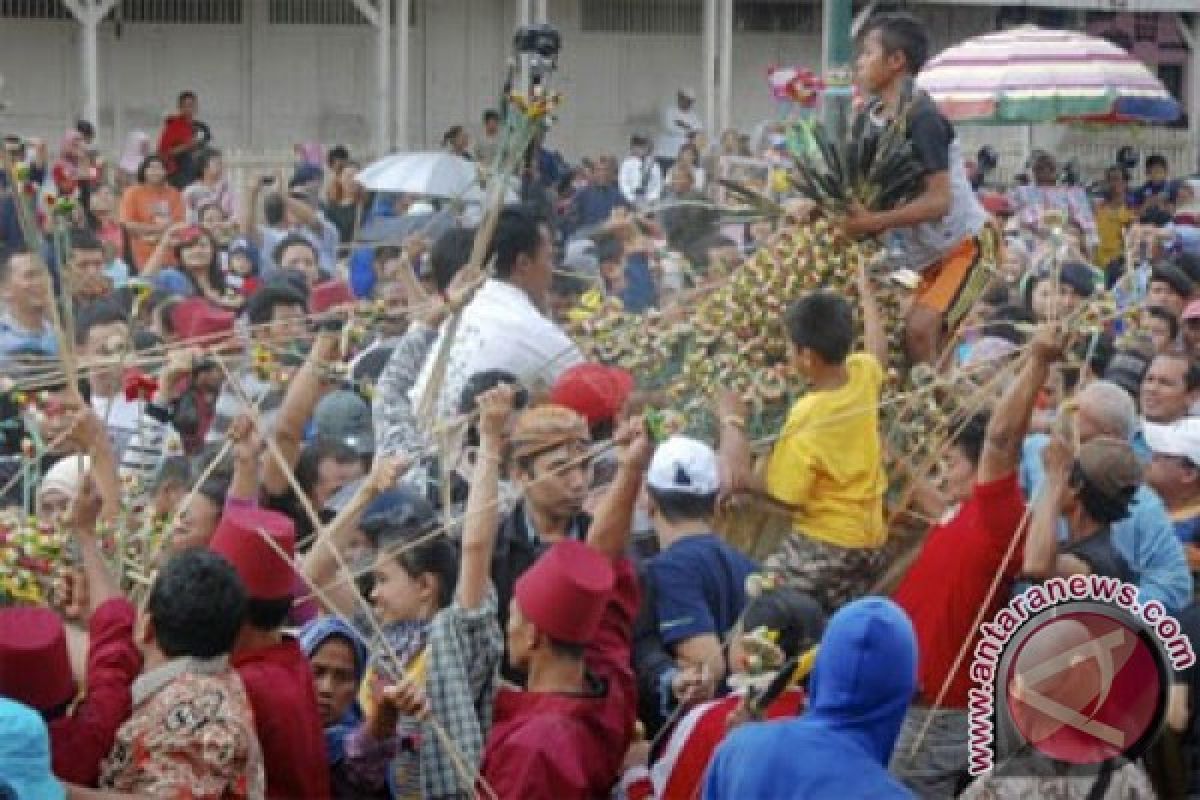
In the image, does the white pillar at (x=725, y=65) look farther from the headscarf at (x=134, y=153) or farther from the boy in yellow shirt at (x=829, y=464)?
the boy in yellow shirt at (x=829, y=464)

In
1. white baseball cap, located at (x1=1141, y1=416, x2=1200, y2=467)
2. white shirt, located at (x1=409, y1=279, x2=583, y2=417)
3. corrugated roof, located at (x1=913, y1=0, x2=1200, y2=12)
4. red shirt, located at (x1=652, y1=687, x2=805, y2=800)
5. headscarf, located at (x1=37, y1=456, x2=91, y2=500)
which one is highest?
corrugated roof, located at (x1=913, y1=0, x2=1200, y2=12)

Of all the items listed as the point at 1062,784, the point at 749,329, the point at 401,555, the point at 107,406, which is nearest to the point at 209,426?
the point at 107,406

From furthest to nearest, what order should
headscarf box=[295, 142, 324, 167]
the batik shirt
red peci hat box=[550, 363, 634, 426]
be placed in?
headscarf box=[295, 142, 324, 167] < red peci hat box=[550, 363, 634, 426] < the batik shirt

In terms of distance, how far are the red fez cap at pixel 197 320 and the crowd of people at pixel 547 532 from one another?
4 centimetres

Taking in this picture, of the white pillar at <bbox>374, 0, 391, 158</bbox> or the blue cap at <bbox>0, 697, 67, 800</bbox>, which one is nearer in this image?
the blue cap at <bbox>0, 697, 67, 800</bbox>

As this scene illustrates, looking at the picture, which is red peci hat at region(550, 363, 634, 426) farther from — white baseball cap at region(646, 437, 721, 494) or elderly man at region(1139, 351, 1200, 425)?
elderly man at region(1139, 351, 1200, 425)

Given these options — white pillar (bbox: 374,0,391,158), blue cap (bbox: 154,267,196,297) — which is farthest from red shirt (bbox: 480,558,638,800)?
white pillar (bbox: 374,0,391,158)

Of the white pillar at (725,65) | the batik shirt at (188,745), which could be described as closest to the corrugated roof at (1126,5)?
the white pillar at (725,65)

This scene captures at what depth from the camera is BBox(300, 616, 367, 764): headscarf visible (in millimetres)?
7266

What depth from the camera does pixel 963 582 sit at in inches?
295

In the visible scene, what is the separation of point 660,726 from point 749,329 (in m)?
1.96

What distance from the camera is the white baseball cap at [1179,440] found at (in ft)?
28.8

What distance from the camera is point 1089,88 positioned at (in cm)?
2186

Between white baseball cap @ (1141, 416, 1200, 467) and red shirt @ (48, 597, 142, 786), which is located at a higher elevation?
white baseball cap @ (1141, 416, 1200, 467)
